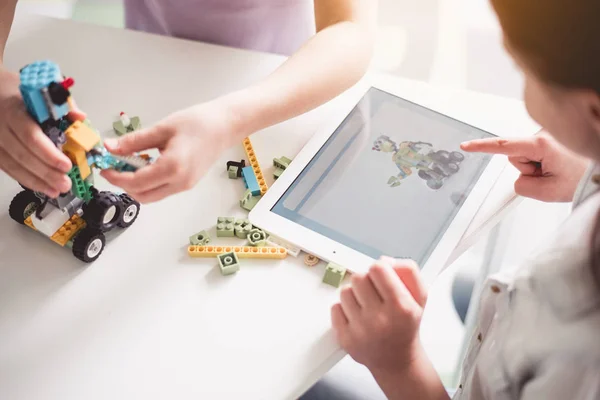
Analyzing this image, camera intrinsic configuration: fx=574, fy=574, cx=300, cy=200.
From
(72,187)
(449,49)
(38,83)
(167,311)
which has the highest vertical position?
(38,83)

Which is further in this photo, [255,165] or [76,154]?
[255,165]

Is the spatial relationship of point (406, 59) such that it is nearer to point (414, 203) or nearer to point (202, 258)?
point (414, 203)

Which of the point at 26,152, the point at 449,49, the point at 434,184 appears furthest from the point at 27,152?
the point at 449,49

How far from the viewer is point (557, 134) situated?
42 centimetres

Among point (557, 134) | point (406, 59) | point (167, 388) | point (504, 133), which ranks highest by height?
point (557, 134)

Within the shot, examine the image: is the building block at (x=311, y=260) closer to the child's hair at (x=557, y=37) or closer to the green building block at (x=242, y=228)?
the green building block at (x=242, y=228)

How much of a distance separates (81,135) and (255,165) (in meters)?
0.22

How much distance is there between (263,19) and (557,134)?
0.60m

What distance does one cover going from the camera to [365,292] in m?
0.55

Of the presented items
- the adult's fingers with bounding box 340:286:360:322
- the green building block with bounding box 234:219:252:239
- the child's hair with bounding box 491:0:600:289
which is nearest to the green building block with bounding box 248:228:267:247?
the green building block with bounding box 234:219:252:239

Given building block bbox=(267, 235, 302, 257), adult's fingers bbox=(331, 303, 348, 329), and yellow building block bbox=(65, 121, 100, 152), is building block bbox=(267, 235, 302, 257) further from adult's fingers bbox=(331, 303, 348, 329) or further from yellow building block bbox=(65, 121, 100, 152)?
yellow building block bbox=(65, 121, 100, 152)

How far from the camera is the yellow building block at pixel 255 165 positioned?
0.66 m

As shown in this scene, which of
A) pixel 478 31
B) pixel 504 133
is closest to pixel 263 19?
pixel 504 133

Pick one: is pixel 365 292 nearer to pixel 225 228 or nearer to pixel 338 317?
Result: pixel 338 317
